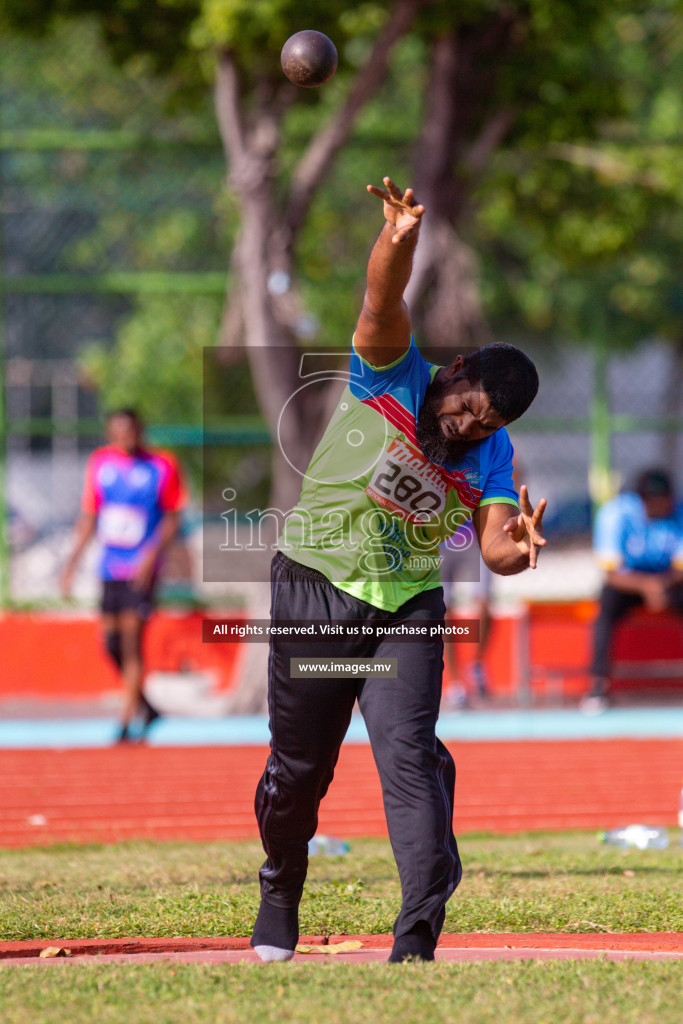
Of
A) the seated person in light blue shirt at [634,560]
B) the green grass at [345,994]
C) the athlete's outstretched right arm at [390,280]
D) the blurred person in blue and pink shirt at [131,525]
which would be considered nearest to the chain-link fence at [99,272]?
the seated person in light blue shirt at [634,560]

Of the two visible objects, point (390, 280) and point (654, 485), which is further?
point (654, 485)

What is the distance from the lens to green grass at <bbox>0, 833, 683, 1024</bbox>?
2.99 meters

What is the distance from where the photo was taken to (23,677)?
11.2 m

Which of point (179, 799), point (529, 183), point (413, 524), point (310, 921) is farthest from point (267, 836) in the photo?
point (529, 183)

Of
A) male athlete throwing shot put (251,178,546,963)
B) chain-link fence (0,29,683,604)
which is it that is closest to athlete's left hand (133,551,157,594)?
Answer: chain-link fence (0,29,683,604)

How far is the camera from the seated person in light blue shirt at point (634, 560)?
10.3 m

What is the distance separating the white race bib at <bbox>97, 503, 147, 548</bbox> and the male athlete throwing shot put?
5323mm

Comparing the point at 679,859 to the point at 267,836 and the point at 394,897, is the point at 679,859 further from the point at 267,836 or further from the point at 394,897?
the point at 267,836

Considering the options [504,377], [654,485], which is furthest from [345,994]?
[654,485]

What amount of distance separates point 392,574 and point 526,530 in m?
0.40

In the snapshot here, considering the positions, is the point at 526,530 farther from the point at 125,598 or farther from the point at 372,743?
the point at 125,598

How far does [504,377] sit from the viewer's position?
353cm

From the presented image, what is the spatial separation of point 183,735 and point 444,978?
6952 mm

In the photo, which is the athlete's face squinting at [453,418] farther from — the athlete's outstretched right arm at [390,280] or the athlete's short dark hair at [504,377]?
the athlete's outstretched right arm at [390,280]
